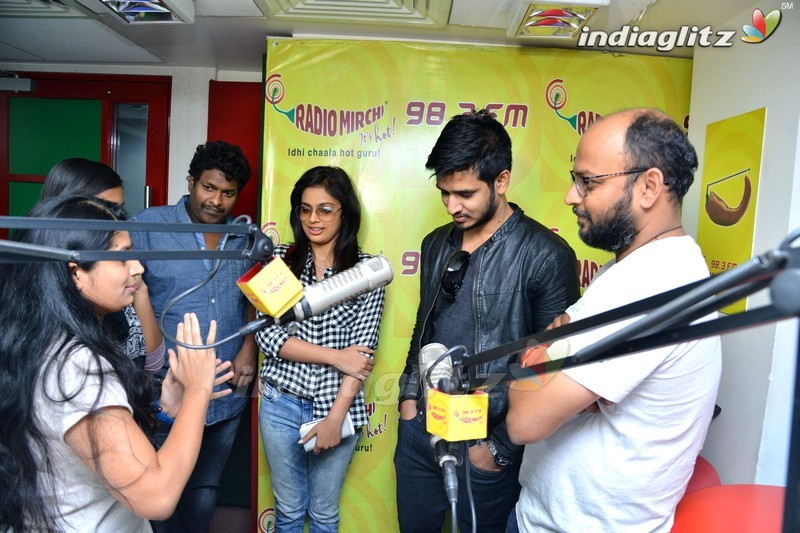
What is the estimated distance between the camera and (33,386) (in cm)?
96

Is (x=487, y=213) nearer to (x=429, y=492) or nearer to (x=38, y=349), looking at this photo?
(x=429, y=492)

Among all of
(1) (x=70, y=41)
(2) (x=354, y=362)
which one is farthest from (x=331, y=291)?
(1) (x=70, y=41)

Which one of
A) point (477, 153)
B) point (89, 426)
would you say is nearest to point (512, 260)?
point (477, 153)

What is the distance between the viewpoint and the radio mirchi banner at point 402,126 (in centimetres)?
247

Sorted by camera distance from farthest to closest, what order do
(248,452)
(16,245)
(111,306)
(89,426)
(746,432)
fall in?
(248,452) → (746,432) → (111,306) → (89,426) → (16,245)

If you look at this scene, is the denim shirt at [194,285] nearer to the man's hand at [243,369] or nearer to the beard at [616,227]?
the man's hand at [243,369]

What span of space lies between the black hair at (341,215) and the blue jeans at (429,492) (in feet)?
2.23

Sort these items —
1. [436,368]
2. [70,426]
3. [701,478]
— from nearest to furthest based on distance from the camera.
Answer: [70,426], [436,368], [701,478]

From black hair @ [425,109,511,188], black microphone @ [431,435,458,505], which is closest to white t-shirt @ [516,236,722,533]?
black microphone @ [431,435,458,505]

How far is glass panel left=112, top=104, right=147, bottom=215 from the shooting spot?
3.12 metres

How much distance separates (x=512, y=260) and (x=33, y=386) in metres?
1.28

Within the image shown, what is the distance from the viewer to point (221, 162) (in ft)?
7.13

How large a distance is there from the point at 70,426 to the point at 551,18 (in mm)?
2062

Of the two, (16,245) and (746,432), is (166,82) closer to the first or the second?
(16,245)
